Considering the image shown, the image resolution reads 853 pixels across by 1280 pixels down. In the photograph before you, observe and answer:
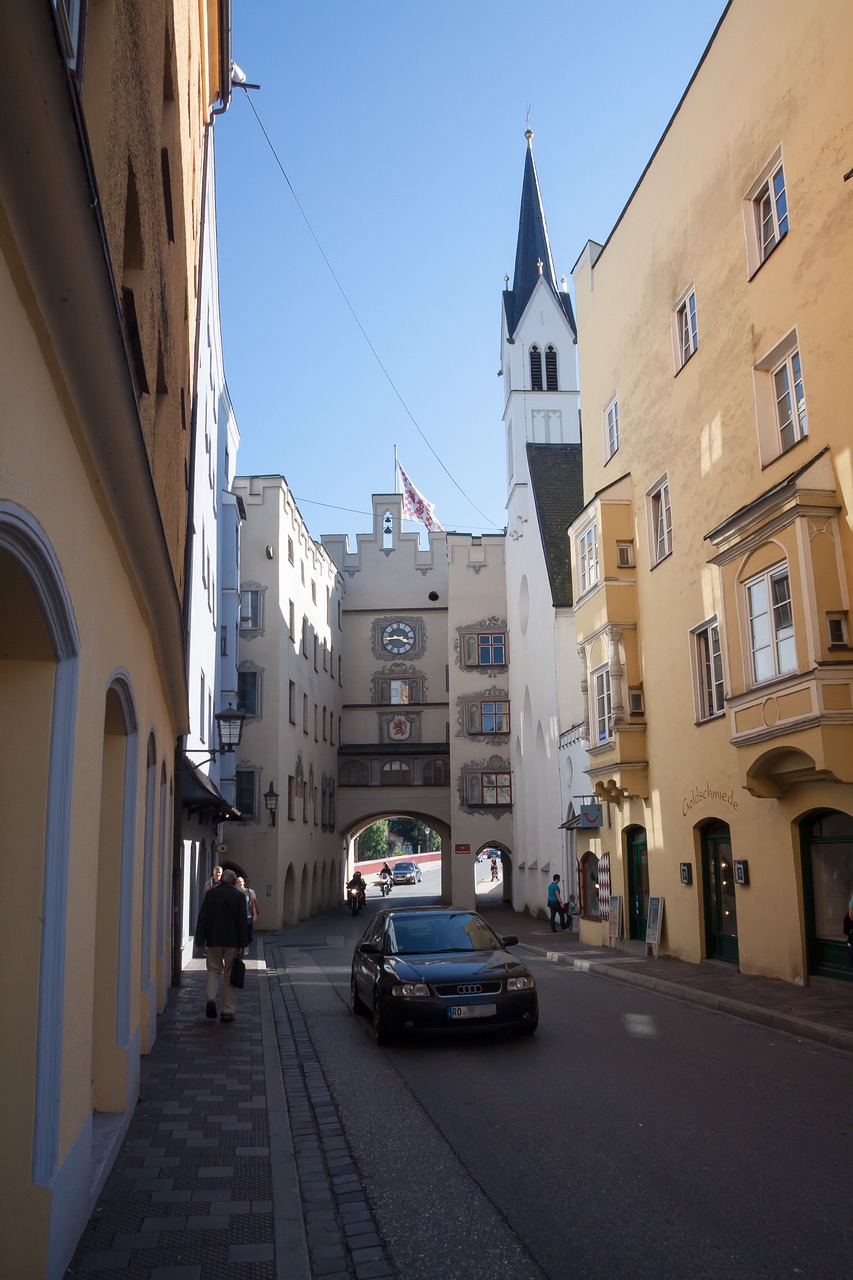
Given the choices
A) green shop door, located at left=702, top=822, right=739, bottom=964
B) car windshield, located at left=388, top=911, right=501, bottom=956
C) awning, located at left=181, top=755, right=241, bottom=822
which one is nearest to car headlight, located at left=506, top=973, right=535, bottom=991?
car windshield, located at left=388, top=911, right=501, bottom=956

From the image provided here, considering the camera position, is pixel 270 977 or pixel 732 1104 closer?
pixel 732 1104

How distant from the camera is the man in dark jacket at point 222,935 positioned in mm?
13227

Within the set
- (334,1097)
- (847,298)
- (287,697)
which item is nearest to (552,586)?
(287,697)

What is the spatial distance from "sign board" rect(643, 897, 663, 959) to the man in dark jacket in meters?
9.71

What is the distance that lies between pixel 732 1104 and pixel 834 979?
692 cm

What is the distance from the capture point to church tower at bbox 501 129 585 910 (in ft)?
117

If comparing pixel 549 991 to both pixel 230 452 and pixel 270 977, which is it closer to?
pixel 270 977

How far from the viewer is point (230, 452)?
34125 millimetres

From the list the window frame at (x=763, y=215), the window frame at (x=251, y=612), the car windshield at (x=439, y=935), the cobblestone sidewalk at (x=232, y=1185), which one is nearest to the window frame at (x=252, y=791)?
the window frame at (x=251, y=612)

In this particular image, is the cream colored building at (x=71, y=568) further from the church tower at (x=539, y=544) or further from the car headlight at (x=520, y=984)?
the church tower at (x=539, y=544)

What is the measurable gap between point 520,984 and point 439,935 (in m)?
1.60

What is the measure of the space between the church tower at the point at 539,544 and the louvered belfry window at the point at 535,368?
2.2 inches

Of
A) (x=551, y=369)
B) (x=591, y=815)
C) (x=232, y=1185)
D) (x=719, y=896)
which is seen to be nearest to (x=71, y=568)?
(x=232, y=1185)

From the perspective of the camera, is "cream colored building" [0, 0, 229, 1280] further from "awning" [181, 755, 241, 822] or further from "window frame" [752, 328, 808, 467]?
"window frame" [752, 328, 808, 467]
